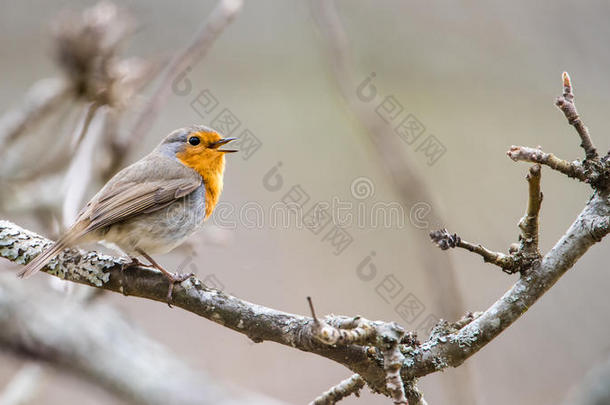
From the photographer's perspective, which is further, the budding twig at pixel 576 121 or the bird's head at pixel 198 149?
the bird's head at pixel 198 149

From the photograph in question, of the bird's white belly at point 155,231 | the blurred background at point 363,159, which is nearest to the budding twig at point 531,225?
the blurred background at point 363,159

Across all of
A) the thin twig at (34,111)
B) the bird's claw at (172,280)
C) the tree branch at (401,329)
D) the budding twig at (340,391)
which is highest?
the thin twig at (34,111)

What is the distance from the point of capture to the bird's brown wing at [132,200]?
3004mm

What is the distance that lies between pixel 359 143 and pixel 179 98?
184 centimetres

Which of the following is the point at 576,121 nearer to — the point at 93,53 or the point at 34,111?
the point at 93,53

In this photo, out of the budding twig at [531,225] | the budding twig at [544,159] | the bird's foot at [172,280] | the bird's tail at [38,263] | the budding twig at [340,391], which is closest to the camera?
the budding twig at [544,159]

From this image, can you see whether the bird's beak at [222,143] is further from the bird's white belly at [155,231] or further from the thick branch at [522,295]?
the thick branch at [522,295]

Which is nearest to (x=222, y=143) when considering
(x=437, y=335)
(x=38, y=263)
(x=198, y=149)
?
(x=198, y=149)

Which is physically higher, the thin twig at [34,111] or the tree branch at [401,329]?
the thin twig at [34,111]

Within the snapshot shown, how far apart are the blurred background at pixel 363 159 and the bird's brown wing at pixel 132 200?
292mm

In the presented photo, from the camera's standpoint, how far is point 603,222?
5.82ft

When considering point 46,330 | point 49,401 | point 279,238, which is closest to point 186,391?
point 46,330

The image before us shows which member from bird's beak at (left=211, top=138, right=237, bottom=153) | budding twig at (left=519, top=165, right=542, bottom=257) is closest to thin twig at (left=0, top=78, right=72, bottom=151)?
bird's beak at (left=211, top=138, right=237, bottom=153)

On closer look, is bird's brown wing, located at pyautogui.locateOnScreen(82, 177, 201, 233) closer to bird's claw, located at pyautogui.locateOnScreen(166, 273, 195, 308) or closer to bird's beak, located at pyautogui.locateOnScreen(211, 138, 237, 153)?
bird's beak, located at pyautogui.locateOnScreen(211, 138, 237, 153)
